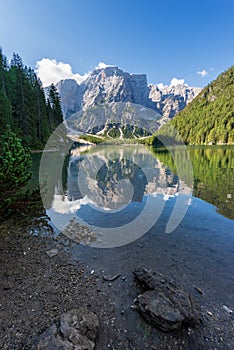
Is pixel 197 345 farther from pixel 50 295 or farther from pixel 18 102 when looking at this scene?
pixel 18 102

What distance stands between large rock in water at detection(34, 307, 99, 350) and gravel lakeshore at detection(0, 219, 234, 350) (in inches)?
9.8

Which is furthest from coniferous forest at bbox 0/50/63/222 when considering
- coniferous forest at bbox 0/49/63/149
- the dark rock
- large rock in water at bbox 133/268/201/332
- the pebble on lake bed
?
large rock in water at bbox 133/268/201/332

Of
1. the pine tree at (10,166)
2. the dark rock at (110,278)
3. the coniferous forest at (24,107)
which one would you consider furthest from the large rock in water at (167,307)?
the coniferous forest at (24,107)

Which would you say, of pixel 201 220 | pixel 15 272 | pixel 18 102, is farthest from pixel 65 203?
pixel 18 102

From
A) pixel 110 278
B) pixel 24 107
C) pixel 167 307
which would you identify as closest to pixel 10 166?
pixel 110 278

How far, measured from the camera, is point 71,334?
326cm

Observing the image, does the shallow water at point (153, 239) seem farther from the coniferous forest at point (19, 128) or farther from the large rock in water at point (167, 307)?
the coniferous forest at point (19, 128)

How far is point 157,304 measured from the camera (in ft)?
12.9

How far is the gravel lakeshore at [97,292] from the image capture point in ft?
11.9

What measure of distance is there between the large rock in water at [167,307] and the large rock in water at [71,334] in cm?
122

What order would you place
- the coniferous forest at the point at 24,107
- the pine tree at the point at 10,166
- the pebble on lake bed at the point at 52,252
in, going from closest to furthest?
the pine tree at the point at 10,166
the pebble on lake bed at the point at 52,252
the coniferous forest at the point at 24,107

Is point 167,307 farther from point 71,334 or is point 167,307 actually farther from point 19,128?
point 19,128

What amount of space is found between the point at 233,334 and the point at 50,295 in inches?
180

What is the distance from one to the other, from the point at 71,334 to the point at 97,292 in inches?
66.0
